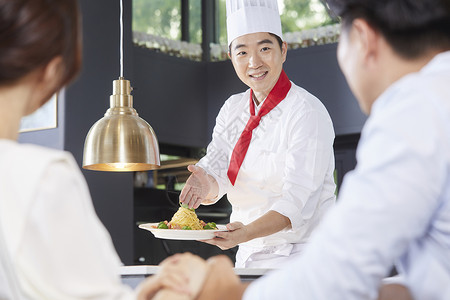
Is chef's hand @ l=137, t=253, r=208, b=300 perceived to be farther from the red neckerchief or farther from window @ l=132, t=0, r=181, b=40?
window @ l=132, t=0, r=181, b=40

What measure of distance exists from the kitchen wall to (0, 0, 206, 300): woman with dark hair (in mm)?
3974

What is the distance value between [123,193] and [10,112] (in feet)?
14.1

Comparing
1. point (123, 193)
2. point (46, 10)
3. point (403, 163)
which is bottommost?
point (123, 193)

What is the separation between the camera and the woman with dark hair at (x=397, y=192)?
87 cm

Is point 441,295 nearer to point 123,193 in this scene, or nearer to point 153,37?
point 123,193

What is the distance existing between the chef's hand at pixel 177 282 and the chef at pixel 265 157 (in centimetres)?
152

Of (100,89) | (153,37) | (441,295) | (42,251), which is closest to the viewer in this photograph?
(42,251)

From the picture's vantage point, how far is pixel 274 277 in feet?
3.11

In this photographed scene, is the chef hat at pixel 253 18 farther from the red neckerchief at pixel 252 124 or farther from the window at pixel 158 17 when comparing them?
the window at pixel 158 17

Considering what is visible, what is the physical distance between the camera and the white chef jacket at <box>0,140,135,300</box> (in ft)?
2.83

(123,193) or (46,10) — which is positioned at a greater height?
(46,10)

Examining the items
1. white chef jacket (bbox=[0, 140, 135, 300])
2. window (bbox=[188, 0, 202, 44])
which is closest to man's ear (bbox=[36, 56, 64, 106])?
white chef jacket (bbox=[0, 140, 135, 300])

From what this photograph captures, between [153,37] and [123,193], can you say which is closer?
[123,193]

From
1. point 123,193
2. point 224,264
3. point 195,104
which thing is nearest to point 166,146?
point 195,104
